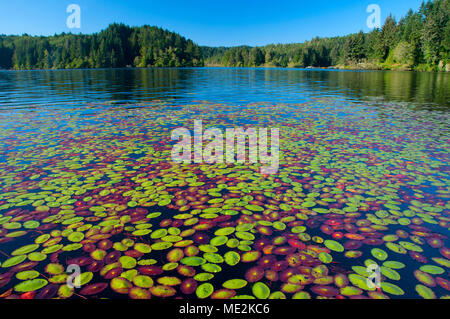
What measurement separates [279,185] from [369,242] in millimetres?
2567

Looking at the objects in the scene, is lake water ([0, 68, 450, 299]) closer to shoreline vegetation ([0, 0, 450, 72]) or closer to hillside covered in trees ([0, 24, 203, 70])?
shoreline vegetation ([0, 0, 450, 72])

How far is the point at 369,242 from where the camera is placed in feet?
14.5

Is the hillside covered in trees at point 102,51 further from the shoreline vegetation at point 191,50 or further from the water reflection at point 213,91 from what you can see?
the water reflection at point 213,91

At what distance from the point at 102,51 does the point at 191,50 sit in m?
67.9

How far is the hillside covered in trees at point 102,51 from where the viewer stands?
154 meters

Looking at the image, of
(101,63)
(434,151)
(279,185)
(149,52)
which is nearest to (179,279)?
(279,185)

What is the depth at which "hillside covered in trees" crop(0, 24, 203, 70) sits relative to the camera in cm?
15400

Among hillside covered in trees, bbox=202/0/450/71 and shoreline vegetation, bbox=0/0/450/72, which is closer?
hillside covered in trees, bbox=202/0/450/71

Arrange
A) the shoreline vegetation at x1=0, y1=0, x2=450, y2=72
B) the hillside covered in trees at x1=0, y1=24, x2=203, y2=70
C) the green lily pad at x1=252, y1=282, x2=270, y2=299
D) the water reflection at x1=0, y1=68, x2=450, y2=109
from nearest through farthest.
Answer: the green lily pad at x1=252, y1=282, x2=270, y2=299
the water reflection at x1=0, y1=68, x2=450, y2=109
the shoreline vegetation at x1=0, y1=0, x2=450, y2=72
the hillside covered in trees at x1=0, y1=24, x2=203, y2=70

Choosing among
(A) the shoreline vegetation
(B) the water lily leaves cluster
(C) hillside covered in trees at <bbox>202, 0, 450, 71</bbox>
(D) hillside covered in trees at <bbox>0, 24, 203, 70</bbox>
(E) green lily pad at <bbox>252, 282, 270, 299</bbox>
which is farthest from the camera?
(D) hillside covered in trees at <bbox>0, 24, 203, 70</bbox>

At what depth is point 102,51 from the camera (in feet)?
519

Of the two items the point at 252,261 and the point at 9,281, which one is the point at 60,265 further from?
the point at 252,261

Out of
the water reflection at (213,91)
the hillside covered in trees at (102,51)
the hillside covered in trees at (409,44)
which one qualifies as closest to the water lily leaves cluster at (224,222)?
the water reflection at (213,91)

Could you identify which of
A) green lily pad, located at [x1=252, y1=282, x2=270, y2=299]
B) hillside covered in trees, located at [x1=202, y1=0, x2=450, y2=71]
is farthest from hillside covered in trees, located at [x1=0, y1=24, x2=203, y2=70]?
green lily pad, located at [x1=252, y1=282, x2=270, y2=299]
